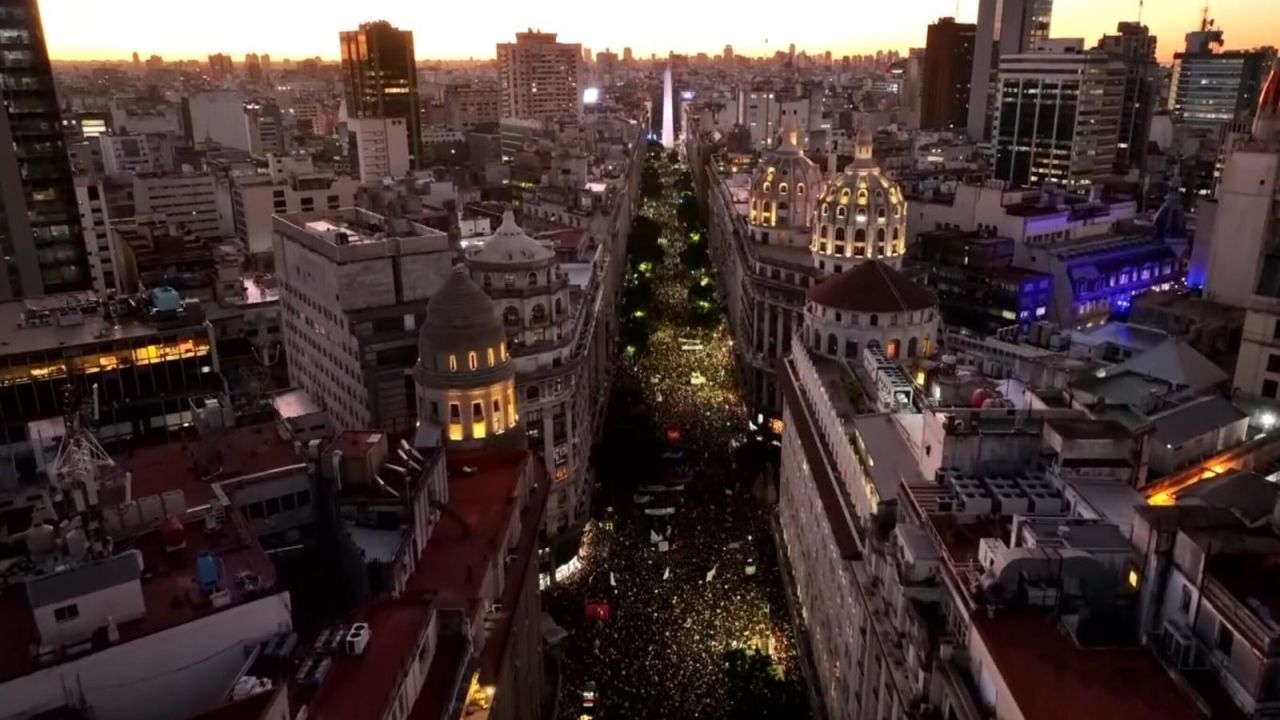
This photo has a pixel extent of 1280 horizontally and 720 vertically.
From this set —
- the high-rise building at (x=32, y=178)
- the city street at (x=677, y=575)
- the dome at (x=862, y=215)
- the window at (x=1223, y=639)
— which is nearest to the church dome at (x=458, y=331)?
the city street at (x=677, y=575)

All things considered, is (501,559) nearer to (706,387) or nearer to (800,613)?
(800,613)

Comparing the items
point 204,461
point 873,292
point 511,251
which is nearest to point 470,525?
point 204,461

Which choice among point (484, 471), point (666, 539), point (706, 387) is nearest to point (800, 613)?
point (666, 539)

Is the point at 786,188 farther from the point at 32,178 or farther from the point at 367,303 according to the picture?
the point at 32,178

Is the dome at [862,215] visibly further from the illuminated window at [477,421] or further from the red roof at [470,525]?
the red roof at [470,525]

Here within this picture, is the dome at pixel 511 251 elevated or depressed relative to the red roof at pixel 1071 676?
elevated

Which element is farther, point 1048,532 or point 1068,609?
point 1048,532

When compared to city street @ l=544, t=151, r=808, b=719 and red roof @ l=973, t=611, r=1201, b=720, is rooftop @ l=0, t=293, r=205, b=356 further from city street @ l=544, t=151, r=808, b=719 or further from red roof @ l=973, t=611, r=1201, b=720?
red roof @ l=973, t=611, r=1201, b=720

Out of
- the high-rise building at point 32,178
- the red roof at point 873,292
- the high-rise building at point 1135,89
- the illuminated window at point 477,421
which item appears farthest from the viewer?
the high-rise building at point 1135,89
